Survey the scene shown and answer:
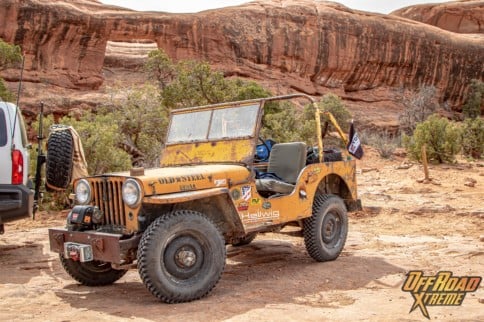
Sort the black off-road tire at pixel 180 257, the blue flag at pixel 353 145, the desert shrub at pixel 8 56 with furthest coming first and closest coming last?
the desert shrub at pixel 8 56, the blue flag at pixel 353 145, the black off-road tire at pixel 180 257

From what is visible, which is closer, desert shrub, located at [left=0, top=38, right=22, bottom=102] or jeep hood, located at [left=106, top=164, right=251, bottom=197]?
jeep hood, located at [left=106, top=164, right=251, bottom=197]

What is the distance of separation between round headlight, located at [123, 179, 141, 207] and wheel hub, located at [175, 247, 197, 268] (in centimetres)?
61

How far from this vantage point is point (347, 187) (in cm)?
732

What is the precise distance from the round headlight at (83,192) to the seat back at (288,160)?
2493 mm

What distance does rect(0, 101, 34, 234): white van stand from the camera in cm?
637

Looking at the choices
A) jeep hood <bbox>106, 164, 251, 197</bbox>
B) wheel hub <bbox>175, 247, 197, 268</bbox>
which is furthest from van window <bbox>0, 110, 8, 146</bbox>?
wheel hub <bbox>175, 247, 197, 268</bbox>

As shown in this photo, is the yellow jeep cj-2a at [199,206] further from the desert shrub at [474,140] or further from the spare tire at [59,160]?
the desert shrub at [474,140]

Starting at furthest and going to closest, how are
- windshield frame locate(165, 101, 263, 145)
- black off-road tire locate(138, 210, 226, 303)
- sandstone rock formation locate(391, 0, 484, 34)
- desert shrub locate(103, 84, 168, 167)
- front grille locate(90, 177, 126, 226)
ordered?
sandstone rock formation locate(391, 0, 484, 34), desert shrub locate(103, 84, 168, 167), windshield frame locate(165, 101, 263, 145), front grille locate(90, 177, 126, 226), black off-road tire locate(138, 210, 226, 303)

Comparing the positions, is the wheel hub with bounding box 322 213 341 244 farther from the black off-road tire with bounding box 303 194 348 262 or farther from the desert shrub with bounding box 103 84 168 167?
the desert shrub with bounding box 103 84 168 167

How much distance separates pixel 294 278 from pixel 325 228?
1.11 meters

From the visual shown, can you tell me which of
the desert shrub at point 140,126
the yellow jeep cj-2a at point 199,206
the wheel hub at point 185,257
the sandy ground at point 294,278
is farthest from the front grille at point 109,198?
the desert shrub at point 140,126

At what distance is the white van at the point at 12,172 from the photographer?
20.9 feet

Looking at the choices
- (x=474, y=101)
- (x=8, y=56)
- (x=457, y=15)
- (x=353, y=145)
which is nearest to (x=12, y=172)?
(x=353, y=145)

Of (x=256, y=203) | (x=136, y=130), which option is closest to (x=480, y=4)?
(x=136, y=130)
